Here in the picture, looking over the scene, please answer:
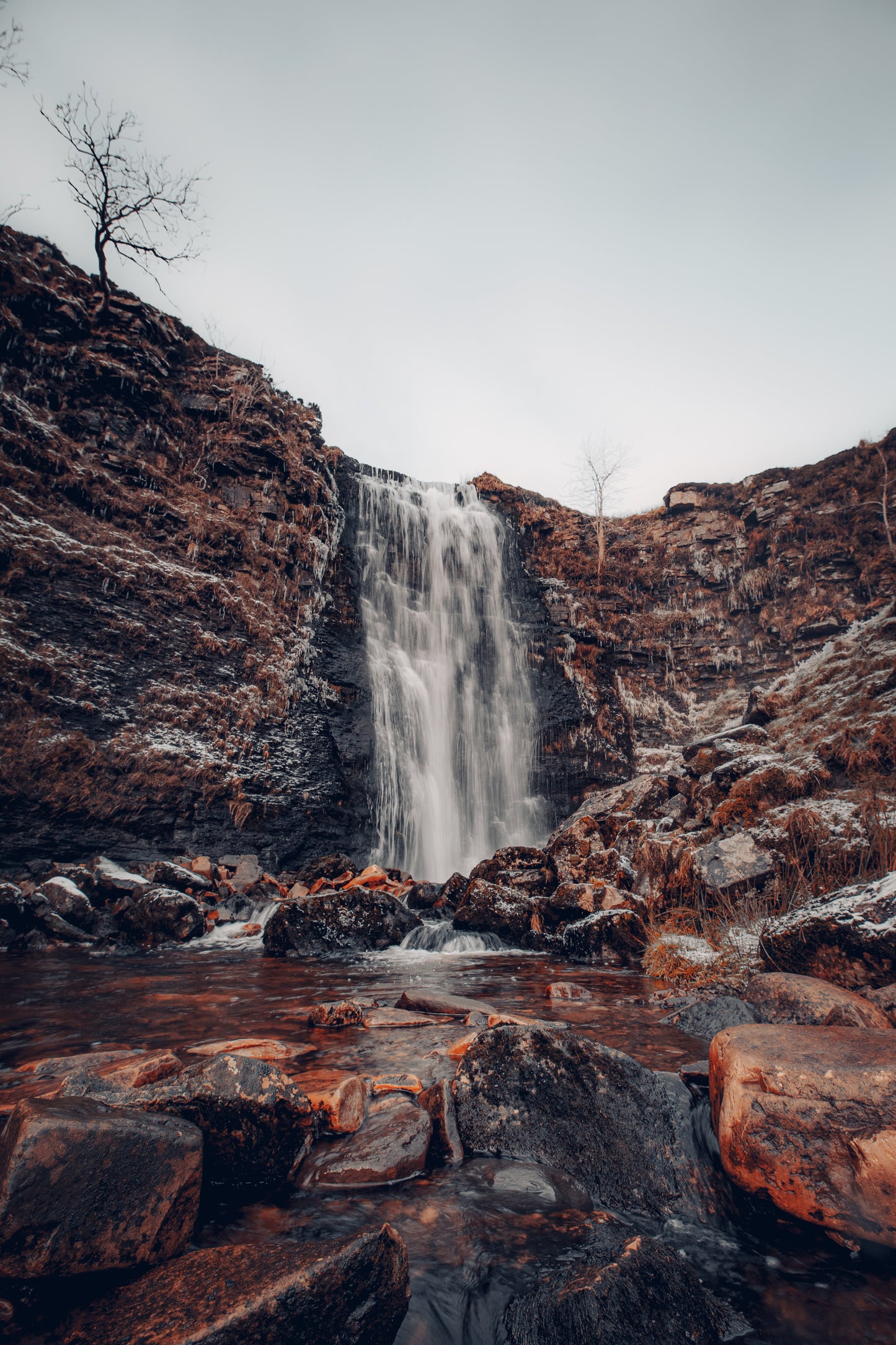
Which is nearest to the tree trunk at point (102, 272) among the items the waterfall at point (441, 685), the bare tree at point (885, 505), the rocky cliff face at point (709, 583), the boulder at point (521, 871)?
the waterfall at point (441, 685)

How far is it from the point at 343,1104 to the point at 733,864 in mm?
5827

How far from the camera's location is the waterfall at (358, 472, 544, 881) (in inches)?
689

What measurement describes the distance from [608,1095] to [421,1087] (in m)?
1.07

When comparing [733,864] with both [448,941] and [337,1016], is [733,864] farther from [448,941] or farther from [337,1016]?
[337,1016]

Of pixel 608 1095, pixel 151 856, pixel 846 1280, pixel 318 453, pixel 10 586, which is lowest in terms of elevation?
pixel 846 1280

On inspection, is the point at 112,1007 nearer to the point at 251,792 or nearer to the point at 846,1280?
the point at 846,1280

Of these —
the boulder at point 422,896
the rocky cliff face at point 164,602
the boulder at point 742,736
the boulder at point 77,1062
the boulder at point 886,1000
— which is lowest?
the boulder at point 77,1062

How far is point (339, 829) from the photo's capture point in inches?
621

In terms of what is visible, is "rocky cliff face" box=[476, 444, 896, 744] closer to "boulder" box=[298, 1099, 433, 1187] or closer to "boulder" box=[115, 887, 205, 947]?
"boulder" box=[115, 887, 205, 947]

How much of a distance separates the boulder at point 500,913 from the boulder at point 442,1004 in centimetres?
449

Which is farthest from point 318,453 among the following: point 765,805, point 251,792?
point 765,805

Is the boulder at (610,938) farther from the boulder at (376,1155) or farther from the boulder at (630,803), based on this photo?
the boulder at (376,1155)

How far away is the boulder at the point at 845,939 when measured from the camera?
4.16 metres

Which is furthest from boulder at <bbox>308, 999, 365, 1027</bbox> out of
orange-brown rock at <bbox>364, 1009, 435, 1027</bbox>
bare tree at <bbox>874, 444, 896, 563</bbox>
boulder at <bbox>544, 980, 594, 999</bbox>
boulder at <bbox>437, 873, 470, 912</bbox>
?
bare tree at <bbox>874, 444, 896, 563</bbox>
